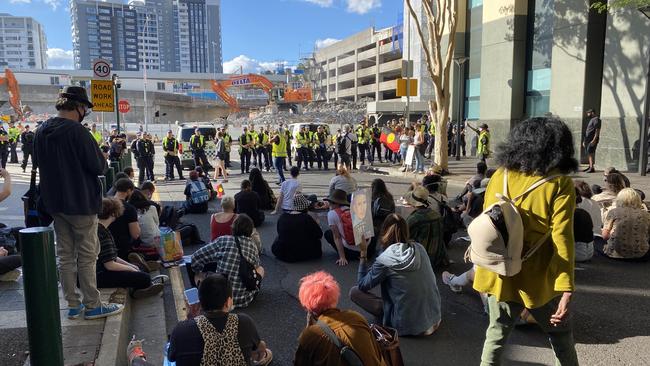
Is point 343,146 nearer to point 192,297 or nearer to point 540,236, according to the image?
point 192,297

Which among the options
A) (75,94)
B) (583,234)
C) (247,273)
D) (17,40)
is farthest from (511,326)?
(17,40)

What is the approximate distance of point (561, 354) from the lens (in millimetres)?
3051

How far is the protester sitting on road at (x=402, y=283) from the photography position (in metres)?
4.40

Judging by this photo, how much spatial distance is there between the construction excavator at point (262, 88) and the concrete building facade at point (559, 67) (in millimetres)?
58999


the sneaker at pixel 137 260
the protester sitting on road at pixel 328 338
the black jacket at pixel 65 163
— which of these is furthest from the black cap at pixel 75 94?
the protester sitting on road at pixel 328 338

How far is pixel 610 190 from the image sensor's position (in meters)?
8.16

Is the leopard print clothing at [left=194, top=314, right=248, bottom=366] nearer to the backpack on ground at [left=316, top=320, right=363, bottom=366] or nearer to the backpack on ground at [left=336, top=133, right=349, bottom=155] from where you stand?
the backpack on ground at [left=316, top=320, right=363, bottom=366]

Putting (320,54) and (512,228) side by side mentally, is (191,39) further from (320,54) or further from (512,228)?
(512,228)

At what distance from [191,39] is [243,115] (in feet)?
379

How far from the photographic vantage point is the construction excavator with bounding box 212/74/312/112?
8231cm

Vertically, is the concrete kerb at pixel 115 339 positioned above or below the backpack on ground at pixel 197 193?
below

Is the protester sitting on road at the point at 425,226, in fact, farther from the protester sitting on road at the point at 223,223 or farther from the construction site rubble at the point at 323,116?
the construction site rubble at the point at 323,116

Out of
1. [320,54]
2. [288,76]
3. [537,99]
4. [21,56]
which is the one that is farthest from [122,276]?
[21,56]

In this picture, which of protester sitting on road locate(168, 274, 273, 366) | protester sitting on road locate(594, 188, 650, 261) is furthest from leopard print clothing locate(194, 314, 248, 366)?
protester sitting on road locate(594, 188, 650, 261)
